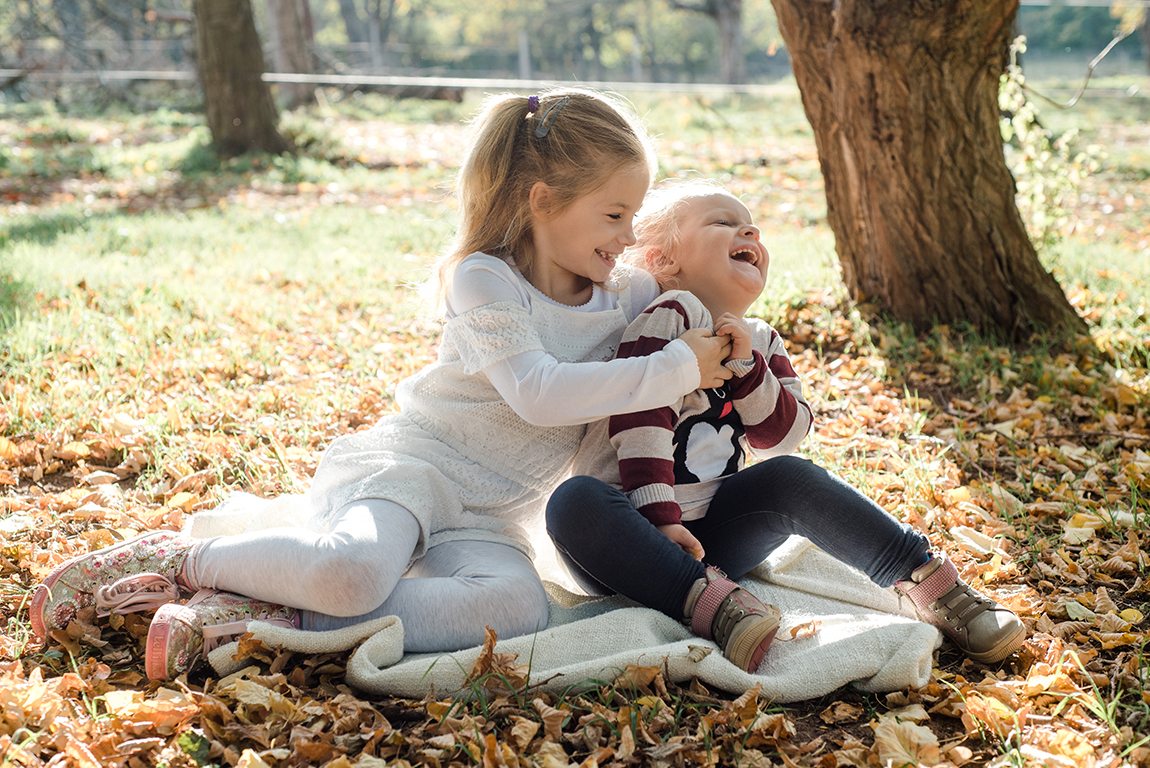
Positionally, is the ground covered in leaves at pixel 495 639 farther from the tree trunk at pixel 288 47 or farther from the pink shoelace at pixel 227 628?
the tree trunk at pixel 288 47

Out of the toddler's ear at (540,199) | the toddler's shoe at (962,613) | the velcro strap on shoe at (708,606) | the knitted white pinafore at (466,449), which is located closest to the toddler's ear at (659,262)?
the knitted white pinafore at (466,449)

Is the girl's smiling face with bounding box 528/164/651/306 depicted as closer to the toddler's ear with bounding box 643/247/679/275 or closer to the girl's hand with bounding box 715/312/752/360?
the toddler's ear with bounding box 643/247/679/275

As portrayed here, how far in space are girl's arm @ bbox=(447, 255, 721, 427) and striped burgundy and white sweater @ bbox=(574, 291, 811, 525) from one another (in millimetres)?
109

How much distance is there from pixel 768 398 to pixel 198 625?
4.49 feet

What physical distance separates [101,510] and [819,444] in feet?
7.56

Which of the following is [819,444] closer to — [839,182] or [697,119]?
[839,182]

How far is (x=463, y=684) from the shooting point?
180 centimetres

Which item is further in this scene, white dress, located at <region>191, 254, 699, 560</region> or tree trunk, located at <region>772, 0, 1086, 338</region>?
tree trunk, located at <region>772, 0, 1086, 338</region>

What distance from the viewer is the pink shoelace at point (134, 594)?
1.99m

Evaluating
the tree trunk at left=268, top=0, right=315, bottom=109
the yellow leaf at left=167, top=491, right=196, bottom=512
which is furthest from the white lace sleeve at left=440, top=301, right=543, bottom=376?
the tree trunk at left=268, top=0, right=315, bottom=109

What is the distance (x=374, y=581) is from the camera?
1861mm

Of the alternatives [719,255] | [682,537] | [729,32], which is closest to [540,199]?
[719,255]

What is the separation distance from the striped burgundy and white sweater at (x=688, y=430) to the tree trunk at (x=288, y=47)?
1340 cm

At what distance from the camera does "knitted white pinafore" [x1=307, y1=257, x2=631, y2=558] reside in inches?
82.0
